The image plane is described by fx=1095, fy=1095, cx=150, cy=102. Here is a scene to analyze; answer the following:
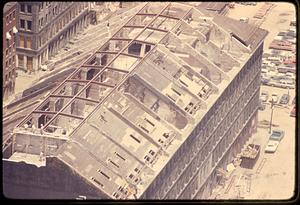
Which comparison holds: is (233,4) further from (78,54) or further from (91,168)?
(91,168)

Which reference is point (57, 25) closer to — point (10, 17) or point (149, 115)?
point (10, 17)

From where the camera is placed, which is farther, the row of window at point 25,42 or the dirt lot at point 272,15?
the dirt lot at point 272,15

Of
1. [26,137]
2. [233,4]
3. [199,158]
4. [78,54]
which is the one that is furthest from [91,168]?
[233,4]

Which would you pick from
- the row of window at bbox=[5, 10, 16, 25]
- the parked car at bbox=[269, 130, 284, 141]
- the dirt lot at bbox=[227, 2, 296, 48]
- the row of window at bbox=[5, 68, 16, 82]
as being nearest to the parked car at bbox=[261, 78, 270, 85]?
the parked car at bbox=[269, 130, 284, 141]

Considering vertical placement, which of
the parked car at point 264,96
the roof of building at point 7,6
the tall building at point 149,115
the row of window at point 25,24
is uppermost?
the tall building at point 149,115

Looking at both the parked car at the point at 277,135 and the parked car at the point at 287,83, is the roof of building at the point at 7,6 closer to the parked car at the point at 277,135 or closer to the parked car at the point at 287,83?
the parked car at the point at 277,135

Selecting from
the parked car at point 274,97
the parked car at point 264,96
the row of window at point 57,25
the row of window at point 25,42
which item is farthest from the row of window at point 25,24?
the parked car at point 274,97
